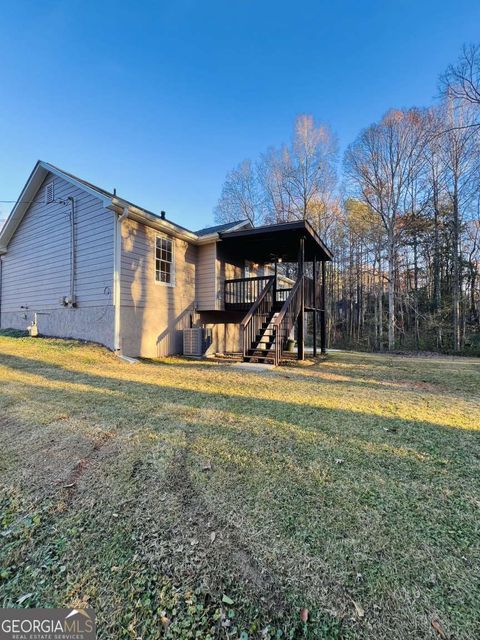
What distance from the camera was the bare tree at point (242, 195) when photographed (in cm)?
2038

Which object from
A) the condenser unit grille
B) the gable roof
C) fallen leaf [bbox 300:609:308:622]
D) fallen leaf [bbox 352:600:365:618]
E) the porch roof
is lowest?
fallen leaf [bbox 300:609:308:622]

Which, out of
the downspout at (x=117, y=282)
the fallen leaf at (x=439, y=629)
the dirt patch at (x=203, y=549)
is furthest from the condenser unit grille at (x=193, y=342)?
the fallen leaf at (x=439, y=629)

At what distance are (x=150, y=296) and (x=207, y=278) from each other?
2212mm

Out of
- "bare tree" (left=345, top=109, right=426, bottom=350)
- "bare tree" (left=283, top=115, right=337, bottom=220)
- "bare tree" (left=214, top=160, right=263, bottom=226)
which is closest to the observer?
"bare tree" (left=345, top=109, right=426, bottom=350)

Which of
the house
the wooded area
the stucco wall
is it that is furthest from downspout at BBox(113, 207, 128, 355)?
the wooded area

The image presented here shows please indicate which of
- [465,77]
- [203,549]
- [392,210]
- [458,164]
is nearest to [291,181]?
[392,210]

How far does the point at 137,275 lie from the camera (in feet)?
27.0

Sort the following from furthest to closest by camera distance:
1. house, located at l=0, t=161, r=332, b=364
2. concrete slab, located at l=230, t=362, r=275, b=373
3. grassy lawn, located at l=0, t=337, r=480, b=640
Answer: house, located at l=0, t=161, r=332, b=364
concrete slab, located at l=230, t=362, r=275, b=373
grassy lawn, located at l=0, t=337, r=480, b=640

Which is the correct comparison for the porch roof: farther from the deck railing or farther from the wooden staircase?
the wooden staircase

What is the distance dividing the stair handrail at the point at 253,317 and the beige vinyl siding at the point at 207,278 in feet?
5.71

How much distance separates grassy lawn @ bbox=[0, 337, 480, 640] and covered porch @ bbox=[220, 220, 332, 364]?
4.02 meters

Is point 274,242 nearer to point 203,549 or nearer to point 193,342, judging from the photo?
point 193,342

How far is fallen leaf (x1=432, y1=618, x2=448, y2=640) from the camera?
1.09m

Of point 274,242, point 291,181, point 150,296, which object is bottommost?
point 150,296
